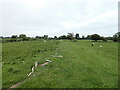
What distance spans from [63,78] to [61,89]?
6.83 feet

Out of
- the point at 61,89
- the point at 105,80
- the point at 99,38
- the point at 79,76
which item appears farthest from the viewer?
the point at 99,38

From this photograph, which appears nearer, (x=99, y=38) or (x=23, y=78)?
(x=23, y=78)

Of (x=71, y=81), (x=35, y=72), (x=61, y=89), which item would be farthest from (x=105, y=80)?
(x=35, y=72)

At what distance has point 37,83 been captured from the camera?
10.7 metres

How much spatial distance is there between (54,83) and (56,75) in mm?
1878

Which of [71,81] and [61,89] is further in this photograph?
[71,81]

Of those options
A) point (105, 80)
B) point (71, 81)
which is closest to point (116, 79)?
point (105, 80)

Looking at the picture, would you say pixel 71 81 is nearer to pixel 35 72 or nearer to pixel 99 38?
pixel 35 72

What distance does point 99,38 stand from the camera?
320 ft

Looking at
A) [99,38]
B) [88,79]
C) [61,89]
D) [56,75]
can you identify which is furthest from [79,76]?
[99,38]

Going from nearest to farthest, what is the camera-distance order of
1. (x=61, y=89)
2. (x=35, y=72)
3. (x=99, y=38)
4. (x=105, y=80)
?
(x=61, y=89) → (x=105, y=80) → (x=35, y=72) → (x=99, y=38)

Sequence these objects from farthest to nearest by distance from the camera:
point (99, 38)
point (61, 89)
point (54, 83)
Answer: point (99, 38), point (54, 83), point (61, 89)

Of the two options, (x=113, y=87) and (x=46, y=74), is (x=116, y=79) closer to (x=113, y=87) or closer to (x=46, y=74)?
(x=113, y=87)

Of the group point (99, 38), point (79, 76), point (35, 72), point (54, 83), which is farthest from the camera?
point (99, 38)
